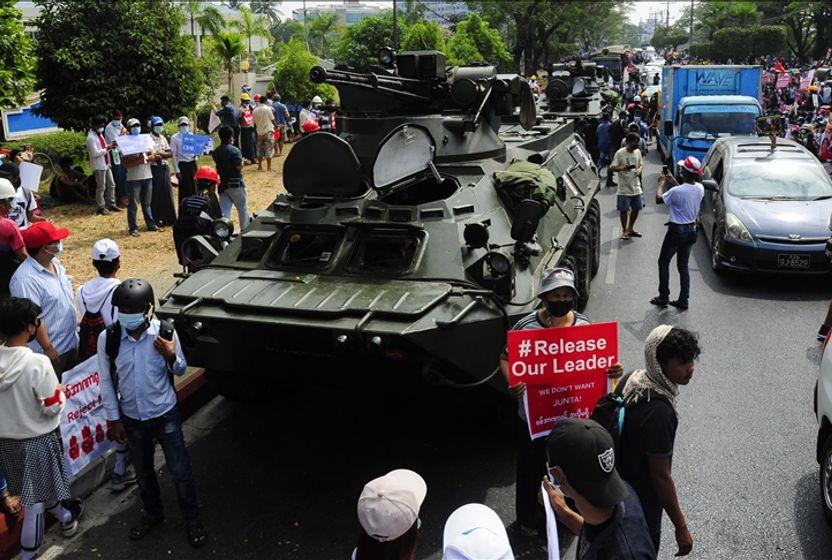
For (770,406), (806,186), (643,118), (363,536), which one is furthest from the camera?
(643,118)

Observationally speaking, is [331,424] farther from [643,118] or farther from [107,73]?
[643,118]

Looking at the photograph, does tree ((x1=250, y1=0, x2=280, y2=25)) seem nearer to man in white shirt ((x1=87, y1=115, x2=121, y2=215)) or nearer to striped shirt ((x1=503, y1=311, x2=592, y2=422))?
man in white shirt ((x1=87, y1=115, x2=121, y2=215))

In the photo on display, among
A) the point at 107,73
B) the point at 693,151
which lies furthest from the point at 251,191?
the point at 693,151

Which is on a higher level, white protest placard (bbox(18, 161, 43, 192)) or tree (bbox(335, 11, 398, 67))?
tree (bbox(335, 11, 398, 67))

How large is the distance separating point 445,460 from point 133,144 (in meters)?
7.99

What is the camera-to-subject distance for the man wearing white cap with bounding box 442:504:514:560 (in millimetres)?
2500

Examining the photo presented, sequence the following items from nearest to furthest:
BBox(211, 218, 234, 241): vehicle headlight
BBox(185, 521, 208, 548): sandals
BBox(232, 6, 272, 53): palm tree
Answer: BBox(185, 521, 208, 548): sandals
BBox(211, 218, 234, 241): vehicle headlight
BBox(232, 6, 272, 53): palm tree

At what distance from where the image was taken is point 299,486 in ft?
20.0

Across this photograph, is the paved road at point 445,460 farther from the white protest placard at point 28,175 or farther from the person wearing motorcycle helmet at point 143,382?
the white protest placard at point 28,175

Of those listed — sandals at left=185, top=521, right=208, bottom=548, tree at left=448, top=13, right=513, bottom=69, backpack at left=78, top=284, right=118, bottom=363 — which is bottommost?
sandals at left=185, top=521, right=208, bottom=548

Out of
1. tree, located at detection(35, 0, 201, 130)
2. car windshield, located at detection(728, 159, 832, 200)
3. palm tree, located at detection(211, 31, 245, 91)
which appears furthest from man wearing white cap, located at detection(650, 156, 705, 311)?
palm tree, located at detection(211, 31, 245, 91)

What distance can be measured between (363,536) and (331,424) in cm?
414

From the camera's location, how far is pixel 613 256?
12031mm

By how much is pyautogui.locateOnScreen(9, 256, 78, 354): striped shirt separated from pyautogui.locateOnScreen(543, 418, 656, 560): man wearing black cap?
4188 millimetres
